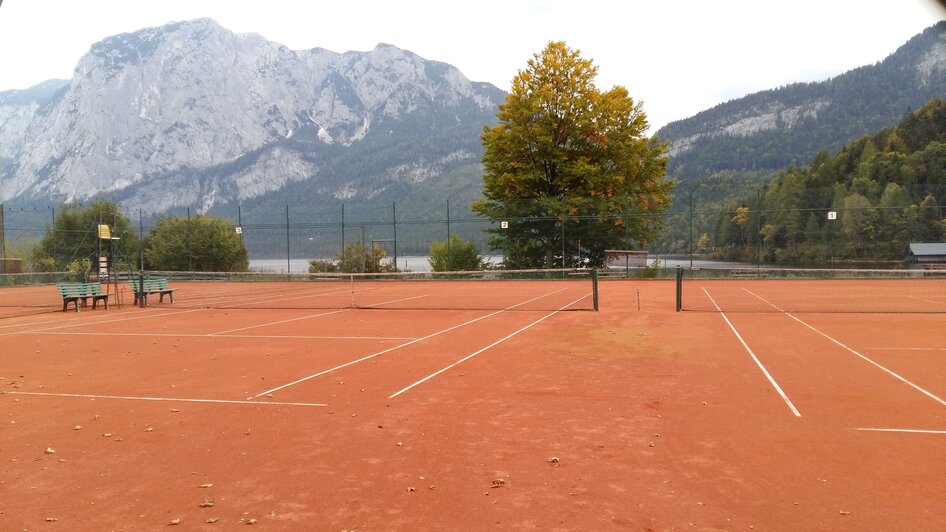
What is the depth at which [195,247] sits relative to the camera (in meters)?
37.5

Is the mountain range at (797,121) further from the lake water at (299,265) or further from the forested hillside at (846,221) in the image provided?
the lake water at (299,265)

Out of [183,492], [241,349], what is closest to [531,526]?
[183,492]

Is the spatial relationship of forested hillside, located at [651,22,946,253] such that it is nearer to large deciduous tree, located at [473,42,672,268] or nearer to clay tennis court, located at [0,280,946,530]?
large deciduous tree, located at [473,42,672,268]

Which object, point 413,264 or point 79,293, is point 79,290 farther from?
point 413,264

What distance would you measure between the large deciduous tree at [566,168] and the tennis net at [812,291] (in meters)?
5.14

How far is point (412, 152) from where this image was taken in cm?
13450

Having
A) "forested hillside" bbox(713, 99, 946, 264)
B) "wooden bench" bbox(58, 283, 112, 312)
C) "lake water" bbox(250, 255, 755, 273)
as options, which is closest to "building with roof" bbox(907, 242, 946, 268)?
"forested hillside" bbox(713, 99, 946, 264)

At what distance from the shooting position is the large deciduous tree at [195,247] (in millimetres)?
37094

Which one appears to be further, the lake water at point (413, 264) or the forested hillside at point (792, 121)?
the forested hillside at point (792, 121)

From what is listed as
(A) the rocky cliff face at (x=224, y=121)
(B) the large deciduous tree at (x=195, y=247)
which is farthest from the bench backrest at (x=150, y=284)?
(A) the rocky cliff face at (x=224, y=121)

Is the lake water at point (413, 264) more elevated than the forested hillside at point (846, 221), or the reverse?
the forested hillside at point (846, 221)

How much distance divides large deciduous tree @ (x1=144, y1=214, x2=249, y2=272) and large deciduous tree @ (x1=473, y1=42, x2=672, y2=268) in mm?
15527

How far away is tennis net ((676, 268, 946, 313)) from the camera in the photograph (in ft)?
55.6

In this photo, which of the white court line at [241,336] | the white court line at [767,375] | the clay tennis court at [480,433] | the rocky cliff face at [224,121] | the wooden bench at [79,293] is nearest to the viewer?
the clay tennis court at [480,433]
